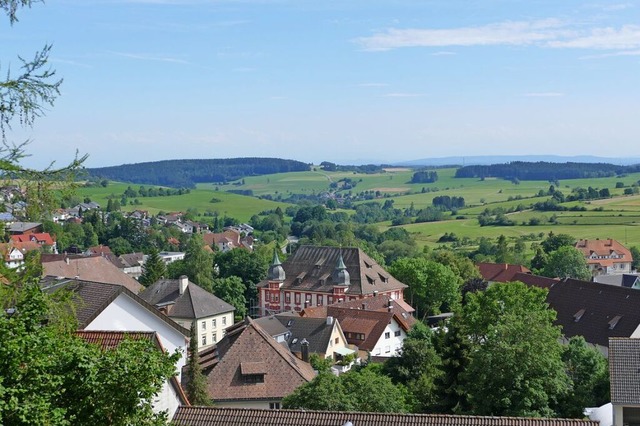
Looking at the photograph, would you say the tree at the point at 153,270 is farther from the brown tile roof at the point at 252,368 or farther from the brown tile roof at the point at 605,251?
the brown tile roof at the point at 605,251

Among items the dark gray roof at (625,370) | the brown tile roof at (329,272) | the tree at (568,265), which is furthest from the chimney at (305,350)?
the tree at (568,265)

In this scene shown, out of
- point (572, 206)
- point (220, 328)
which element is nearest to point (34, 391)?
point (220, 328)

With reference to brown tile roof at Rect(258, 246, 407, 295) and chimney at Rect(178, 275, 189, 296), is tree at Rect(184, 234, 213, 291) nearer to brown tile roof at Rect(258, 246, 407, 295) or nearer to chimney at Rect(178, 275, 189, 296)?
brown tile roof at Rect(258, 246, 407, 295)

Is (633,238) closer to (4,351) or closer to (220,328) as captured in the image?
(220,328)

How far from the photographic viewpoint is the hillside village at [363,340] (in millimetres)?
18422

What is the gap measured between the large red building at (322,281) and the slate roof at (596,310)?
21.7 metres

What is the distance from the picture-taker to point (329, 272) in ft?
264

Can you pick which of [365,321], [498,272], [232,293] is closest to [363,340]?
[365,321]

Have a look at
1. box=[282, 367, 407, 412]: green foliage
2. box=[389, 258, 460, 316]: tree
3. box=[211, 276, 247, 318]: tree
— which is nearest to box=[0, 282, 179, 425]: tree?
box=[282, 367, 407, 412]: green foliage

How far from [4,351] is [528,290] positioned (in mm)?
37789

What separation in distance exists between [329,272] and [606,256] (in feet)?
162

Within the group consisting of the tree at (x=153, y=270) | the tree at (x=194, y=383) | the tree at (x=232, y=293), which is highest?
the tree at (x=194, y=383)

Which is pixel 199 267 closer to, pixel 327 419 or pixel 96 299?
pixel 96 299

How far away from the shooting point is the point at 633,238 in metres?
125
